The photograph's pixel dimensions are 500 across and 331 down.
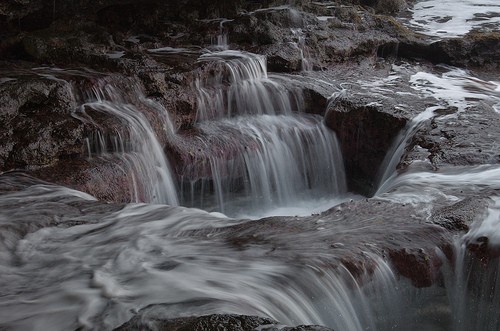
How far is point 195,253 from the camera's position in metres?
4.04

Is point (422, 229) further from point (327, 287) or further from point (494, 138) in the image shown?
point (494, 138)

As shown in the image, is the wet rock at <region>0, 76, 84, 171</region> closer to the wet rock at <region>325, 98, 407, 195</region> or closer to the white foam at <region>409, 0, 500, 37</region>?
the wet rock at <region>325, 98, 407, 195</region>

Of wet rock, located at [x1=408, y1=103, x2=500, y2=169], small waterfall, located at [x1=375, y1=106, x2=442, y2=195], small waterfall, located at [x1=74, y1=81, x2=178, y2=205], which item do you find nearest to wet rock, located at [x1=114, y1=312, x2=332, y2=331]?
small waterfall, located at [x1=74, y1=81, x2=178, y2=205]

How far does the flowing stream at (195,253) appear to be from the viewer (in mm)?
3383

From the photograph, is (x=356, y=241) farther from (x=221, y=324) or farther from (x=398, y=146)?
(x=398, y=146)

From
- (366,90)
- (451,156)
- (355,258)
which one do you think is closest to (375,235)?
(355,258)

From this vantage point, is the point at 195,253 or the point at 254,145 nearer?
the point at 195,253

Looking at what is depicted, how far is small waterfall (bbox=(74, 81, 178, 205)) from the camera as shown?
6.17m

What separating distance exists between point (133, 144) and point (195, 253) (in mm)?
2735

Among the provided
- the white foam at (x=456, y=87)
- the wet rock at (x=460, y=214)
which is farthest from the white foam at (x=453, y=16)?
the wet rock at (x=460, y=214)

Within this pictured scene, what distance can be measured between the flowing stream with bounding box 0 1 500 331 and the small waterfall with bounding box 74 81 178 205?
0.02 metres

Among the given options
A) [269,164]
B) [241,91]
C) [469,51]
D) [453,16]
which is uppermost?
[453,16]

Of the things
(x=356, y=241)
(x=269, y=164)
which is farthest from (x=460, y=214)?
(x=269, y=164)

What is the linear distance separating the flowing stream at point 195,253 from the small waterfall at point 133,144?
15 millimetres
